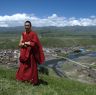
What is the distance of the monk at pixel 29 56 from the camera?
13113 mm

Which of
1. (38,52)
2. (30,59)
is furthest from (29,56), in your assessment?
(38,52)

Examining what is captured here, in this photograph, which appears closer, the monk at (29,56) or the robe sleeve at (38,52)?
the monk at (29,56)

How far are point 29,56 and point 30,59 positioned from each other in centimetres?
14

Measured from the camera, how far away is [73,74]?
84688 mm

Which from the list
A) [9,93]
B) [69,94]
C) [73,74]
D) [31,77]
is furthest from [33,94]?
[73,74]

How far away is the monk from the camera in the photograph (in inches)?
516

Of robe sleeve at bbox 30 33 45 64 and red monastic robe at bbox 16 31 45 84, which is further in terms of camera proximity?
robe sleeve at bbox 30 33 45 64

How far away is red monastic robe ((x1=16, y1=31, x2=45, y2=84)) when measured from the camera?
1311cm

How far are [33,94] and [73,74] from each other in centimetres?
7557

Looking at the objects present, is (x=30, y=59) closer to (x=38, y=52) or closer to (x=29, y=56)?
(x=29, y=56)

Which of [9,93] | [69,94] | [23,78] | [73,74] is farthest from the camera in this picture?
[73,74]

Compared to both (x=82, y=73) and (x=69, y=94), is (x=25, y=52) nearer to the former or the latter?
(x=69, y=94)

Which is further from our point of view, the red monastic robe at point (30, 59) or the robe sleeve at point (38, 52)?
the robe sleeve at point (38, 52)

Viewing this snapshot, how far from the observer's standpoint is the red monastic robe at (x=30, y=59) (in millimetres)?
13109
